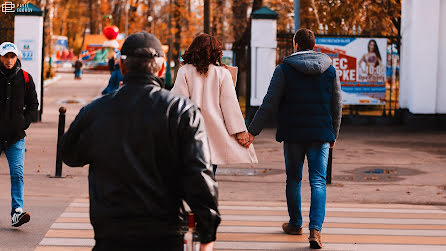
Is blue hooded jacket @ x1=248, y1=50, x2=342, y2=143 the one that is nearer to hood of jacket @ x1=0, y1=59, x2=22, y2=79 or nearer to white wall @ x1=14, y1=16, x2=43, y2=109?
hood of jacket @ x1=0, y1=59, x2=22, y2=79

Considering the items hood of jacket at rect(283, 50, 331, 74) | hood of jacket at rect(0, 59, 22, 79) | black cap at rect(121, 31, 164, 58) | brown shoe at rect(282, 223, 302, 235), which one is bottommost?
brown shoe at rect(282, 223, 302, 235)

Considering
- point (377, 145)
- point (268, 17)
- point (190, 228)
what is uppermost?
point (268, 17)

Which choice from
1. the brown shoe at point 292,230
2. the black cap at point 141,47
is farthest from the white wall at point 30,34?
the black cap at point 141,47

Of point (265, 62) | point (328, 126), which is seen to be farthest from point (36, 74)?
point (328, 126)

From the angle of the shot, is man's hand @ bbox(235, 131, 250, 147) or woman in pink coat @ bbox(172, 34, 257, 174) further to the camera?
man's hand @ bbox(235, 131, 250, 147)

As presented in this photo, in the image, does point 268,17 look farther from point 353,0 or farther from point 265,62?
point 353,0

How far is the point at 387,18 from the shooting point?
26969 mm

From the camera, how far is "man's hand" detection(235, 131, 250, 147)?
7.18 m

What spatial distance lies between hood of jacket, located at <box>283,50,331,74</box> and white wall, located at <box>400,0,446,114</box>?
13003 mm

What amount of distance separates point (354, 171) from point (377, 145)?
3974 mm

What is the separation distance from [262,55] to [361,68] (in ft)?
7.90

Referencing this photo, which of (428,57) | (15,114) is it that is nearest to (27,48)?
(428,57)

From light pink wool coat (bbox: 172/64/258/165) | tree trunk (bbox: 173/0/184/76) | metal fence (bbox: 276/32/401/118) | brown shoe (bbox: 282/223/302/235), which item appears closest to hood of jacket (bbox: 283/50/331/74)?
light pink wool coat (bbox: 172/64/258/165)

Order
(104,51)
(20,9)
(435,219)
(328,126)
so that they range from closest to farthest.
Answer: (328,126), (435,219), (20,9), (104,51)
